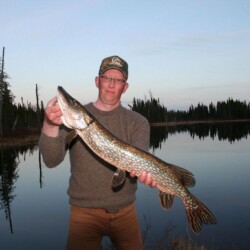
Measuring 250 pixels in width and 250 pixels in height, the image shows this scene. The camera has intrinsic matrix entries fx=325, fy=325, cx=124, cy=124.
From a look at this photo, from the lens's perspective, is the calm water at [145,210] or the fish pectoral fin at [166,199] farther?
the calm water at [145,210]

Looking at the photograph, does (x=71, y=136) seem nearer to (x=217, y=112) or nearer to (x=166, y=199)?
(x=166, y=199)

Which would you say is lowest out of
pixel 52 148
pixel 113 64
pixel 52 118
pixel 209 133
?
pixel 209 133

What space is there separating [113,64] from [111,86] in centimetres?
27

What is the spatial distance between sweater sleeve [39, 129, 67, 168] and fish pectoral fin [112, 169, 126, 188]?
0.62 meters

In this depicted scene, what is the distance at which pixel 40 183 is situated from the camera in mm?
16500

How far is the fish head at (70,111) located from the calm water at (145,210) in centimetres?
439

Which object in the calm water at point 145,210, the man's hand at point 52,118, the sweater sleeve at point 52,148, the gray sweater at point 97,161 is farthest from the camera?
the calm water at point 145,210

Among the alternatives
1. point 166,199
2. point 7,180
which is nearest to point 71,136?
point 166,199

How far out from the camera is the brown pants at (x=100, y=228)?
11.7 feet

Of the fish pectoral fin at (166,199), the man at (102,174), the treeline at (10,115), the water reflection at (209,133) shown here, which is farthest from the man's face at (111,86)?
the treeline at (10,115)

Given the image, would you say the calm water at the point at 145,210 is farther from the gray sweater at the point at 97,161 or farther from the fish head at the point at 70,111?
the fish head at the point at 70,111

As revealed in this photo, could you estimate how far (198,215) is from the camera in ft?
12.2

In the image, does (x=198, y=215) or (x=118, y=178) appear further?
(x=198, y=215)

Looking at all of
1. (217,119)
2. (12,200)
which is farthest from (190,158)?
(217,119)
